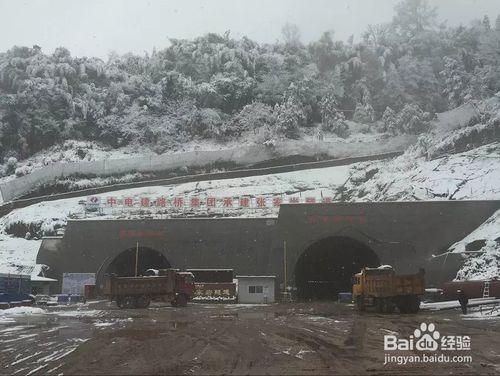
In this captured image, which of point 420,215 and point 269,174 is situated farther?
point 269,174

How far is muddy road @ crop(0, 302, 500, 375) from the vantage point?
7.39 meters

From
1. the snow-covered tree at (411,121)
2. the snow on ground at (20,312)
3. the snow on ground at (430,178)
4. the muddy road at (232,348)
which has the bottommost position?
the snow on ground at (20,312)

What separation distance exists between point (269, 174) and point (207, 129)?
8.26m

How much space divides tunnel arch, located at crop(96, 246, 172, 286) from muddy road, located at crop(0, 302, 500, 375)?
633 inches

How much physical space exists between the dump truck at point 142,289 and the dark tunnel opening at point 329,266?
988 centimetres

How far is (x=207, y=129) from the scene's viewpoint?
139ft

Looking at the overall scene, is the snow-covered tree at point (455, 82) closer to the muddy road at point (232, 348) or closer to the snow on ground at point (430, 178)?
the snow on ground at point (430, 178)

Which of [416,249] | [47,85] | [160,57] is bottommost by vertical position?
[416,249]

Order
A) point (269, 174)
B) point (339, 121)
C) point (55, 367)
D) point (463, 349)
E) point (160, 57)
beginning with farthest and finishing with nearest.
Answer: point (160, 57)
point (339, 121)
point (269, 174)
point (463, 349)
point (55, 367)

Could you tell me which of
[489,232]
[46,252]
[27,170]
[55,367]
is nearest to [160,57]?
[27,170]

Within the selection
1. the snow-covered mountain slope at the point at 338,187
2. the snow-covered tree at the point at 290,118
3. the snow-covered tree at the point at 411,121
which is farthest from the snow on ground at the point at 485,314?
the snow-covered tree at the point at 290,118

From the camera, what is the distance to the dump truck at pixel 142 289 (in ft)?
75.0

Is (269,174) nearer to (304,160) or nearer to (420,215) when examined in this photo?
(304,160)

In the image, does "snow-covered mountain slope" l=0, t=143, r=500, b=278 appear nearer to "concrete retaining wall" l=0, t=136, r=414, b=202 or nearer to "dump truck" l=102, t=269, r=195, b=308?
"concrete retaining wall" l=0, t=136, r=414, b=202
